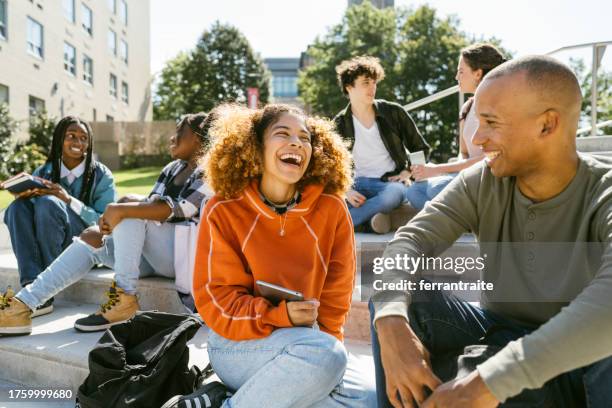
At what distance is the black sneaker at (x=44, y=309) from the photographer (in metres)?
3.27

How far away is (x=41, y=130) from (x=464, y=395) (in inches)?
778

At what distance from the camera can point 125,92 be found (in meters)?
29.9

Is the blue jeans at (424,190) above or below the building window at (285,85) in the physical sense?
below

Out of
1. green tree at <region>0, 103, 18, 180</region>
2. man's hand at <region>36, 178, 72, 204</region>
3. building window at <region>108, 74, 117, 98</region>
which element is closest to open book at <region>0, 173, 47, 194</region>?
man's hand at <region>36, 178, 72, 204</region>

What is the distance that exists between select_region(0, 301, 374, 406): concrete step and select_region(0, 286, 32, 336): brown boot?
0.04 m

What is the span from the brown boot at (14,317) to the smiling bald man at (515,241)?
2296mm

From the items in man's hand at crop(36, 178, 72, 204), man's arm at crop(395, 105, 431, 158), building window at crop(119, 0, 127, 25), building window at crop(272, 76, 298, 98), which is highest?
building window at crop(272, 76, 298, 98)

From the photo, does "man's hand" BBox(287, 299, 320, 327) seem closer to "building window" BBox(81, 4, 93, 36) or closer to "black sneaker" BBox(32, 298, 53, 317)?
"black sneaker" BBox(32, 298, 53, 317)

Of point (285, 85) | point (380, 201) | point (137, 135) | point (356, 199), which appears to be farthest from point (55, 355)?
point (285, 85)

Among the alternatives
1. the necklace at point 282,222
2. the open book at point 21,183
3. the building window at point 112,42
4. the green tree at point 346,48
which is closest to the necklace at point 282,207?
the necklace at point 282,222

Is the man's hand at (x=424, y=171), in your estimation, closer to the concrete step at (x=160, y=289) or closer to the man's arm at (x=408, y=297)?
the concrete step at (x=160, y=289)

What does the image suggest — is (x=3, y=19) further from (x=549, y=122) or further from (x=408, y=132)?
(x=549, y=122)

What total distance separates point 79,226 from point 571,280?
3177 mm

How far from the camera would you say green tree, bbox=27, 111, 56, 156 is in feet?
58.9
